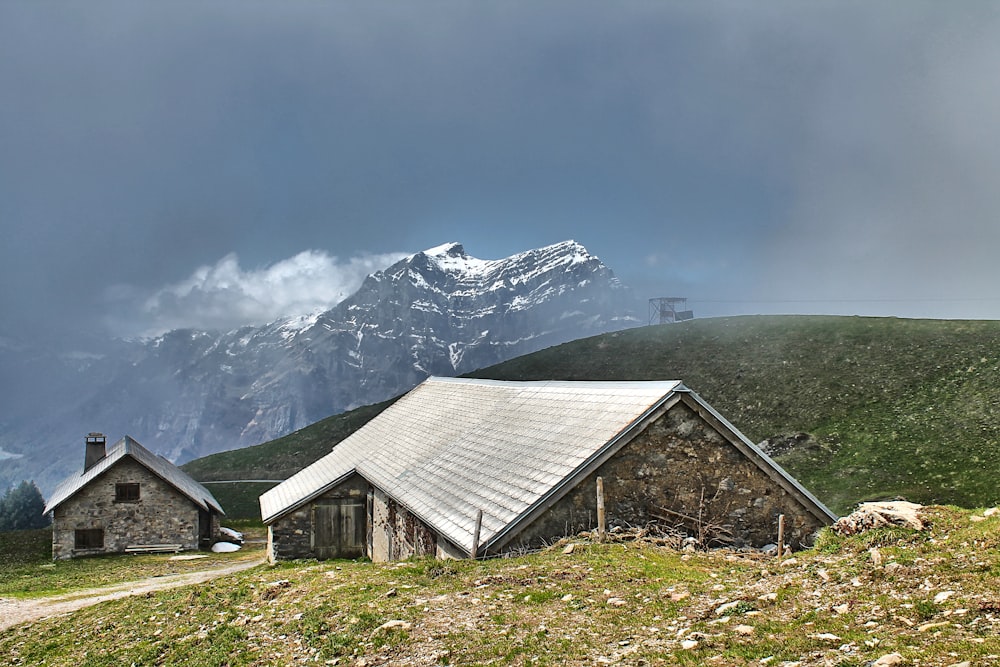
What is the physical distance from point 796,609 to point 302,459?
89399mm

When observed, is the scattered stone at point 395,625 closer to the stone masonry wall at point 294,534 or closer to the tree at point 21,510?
the stone masonry wall at point 294,534

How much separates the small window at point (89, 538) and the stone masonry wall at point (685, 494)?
37.9 m

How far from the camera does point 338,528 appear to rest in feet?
83.5

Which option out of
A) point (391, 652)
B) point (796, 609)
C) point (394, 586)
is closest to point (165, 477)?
point (394, 586)

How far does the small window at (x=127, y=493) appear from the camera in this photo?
135 feet

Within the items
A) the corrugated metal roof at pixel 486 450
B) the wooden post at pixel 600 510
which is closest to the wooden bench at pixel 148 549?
the corrugated metal roof at pixel 486 450

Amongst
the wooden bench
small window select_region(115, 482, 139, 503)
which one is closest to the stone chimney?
small window select_region(115, 482, 139, 503)

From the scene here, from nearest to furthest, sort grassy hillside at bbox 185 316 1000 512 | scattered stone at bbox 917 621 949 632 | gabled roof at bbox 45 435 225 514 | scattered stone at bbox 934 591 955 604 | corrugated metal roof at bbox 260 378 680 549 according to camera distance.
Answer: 1. scattered stone at bbox 917 621 949 632
2. scattered stone at bbox 934 591 955 604
3. corrugated metal roof at bbox 260 378 680 549
4. gabled roof at bbox 45 435 225 514
5. grassy hillside at bbox 185 316 1000 512

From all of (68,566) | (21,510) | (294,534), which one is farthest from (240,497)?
(294,534)

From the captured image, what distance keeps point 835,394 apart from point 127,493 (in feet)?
196

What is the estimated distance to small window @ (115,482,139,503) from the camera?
135 feet

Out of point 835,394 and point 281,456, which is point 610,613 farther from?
point 281,456

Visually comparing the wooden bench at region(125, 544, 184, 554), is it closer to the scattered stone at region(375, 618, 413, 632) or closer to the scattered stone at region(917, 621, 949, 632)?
the scattered stone at region(375, 618, 413, 632)

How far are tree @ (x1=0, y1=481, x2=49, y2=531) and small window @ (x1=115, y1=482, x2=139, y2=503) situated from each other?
60567 mm
